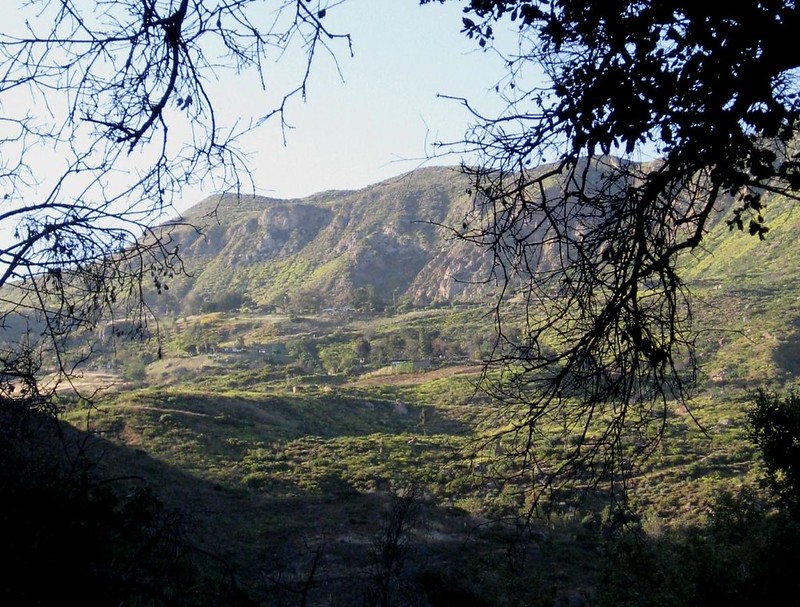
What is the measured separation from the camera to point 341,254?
104 meters

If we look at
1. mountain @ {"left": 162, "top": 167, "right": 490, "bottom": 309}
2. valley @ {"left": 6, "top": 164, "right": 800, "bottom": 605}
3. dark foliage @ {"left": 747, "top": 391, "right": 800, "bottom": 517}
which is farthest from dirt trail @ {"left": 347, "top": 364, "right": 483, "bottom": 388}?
dark foliage @ {"left": 747, "top": 391, "right": 800, "bottom": 517}

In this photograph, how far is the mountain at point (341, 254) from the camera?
8931cm

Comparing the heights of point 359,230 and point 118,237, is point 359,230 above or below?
above

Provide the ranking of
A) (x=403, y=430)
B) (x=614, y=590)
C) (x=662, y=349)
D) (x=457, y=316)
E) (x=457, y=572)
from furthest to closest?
(x=457, y=316)
(x=403, y=430)
(x=457, y=572)
(x=614, y=590)
(x=662, y=349)

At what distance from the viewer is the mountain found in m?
89.3

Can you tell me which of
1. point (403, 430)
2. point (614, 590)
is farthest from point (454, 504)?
point (403, 430)

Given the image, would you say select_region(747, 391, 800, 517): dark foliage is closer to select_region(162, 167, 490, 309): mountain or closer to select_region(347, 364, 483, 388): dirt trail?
select_region(347, 364, 483, 388): dirt trail

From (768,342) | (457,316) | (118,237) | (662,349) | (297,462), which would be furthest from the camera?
(457,316)

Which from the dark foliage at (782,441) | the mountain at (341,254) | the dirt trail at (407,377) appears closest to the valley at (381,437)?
the dirt trail at (407,377)

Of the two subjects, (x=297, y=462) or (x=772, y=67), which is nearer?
(x=772, y=67)

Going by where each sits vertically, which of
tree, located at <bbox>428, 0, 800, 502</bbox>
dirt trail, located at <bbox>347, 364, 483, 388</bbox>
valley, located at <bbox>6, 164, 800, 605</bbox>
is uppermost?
tree, located at <bbox>428, 0, 800, 502</bbox>

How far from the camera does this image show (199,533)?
15.7 meters

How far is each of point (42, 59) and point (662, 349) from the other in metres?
3.11

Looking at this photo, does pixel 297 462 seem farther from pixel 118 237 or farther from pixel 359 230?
pixel 359 230
